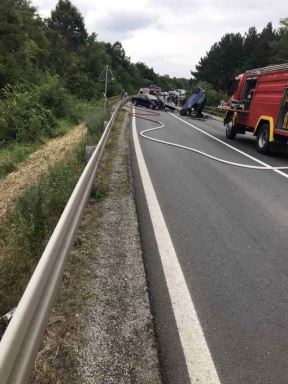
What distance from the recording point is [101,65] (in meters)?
67.8

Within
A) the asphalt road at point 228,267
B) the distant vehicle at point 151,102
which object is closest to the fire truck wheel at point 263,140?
the asphalt road at point 228,267

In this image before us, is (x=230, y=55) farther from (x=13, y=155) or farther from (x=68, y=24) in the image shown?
(x=13, y=155)

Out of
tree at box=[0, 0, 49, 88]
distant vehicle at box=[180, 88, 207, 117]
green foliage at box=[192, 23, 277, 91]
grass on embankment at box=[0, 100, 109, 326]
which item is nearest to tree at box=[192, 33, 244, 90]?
green foliage at box=[192, 23, 277, 91]

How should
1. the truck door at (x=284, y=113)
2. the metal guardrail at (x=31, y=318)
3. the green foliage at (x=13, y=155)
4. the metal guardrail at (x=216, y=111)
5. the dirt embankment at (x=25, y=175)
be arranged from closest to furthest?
the metal guardrail at (x=31, y=318), the dirt embankment at (x=25, y=175), the green foliage at (x=13, y=155), the truck door at (x=284, y=113), the metal guardrail at (x=216, y=111)

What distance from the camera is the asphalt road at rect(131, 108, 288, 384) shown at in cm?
313

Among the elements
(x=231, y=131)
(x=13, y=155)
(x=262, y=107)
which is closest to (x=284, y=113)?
(x=262, y=107)

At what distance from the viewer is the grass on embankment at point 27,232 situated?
3.74m

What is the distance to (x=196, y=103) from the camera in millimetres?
31141

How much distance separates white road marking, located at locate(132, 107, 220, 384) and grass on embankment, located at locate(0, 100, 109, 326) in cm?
128

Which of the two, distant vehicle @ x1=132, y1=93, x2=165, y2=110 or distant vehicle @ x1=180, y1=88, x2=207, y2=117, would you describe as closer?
distant vehicle @ x1=180, y1=88, x2=207, y2=117

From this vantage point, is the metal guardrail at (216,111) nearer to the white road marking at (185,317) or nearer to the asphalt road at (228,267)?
the asphalt road at (228,267)

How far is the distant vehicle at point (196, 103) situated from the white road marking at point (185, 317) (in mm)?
25832

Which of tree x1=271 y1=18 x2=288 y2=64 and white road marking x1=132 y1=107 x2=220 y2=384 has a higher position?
tree x1=271 y1=18 x2=288 y2=64

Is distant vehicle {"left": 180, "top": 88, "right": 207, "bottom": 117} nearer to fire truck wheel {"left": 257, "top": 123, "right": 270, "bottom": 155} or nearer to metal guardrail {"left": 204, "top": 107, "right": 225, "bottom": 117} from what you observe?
metal guardrail {"left": 204, "top": 107, "right": 225, "bottom": 117}
